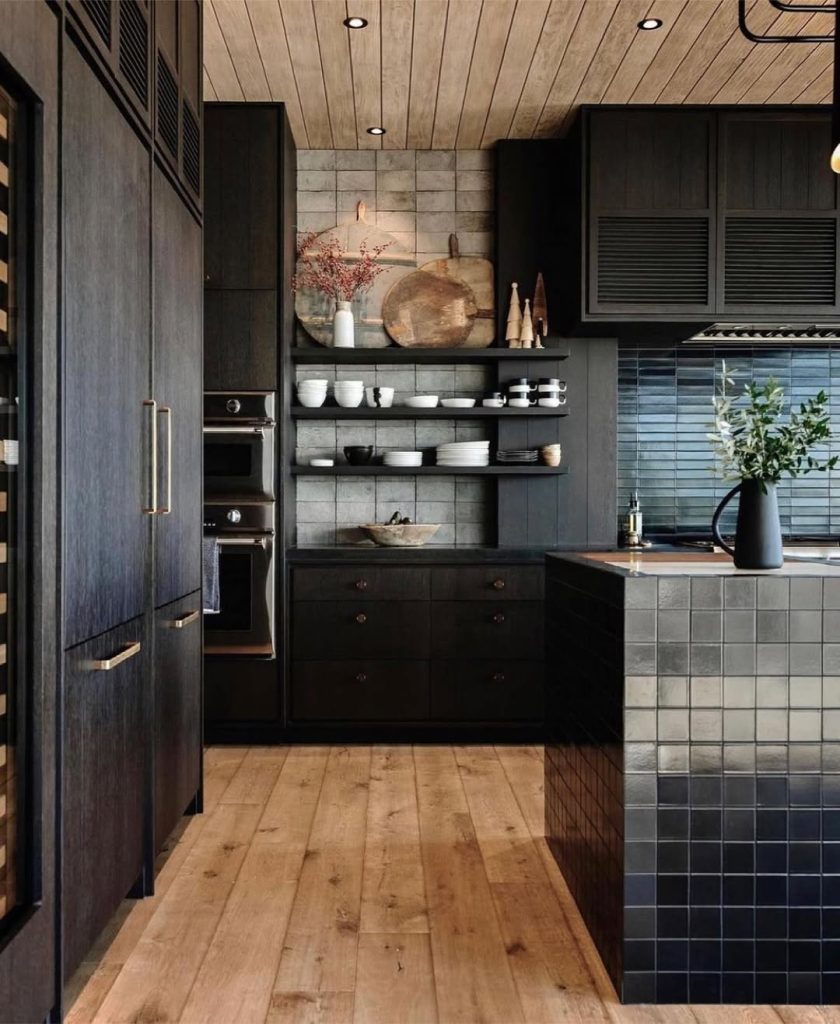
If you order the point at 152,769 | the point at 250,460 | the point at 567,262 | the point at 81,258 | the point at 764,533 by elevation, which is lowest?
the point at 152,769

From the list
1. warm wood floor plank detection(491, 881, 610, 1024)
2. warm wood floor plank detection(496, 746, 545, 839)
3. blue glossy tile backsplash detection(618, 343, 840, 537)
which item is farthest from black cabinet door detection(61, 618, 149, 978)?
blue glossy tile backsplash detection(618, 343, 840, 537)

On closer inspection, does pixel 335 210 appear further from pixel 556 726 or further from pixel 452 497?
pixel 556 726

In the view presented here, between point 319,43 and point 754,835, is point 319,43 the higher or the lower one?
the higher one

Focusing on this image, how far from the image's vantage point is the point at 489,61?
12.1ft

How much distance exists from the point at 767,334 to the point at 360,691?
2572 mm

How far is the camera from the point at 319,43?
3.57 meters

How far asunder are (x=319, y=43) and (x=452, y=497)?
2111 millimetres

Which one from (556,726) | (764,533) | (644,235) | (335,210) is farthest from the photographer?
(335,210)

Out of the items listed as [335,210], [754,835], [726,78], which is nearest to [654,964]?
[754,835]

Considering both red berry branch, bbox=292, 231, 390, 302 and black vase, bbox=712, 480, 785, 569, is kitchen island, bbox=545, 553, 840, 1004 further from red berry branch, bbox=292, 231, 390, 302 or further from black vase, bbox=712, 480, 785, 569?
red berry branch, bbox=292, 231, 390, 302

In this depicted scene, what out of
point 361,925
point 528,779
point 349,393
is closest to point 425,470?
point 349,393

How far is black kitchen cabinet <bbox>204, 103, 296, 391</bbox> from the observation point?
13.7 feet

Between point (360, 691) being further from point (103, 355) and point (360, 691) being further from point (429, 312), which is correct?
point (103, 355)

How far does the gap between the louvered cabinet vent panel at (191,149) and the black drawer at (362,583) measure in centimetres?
172
